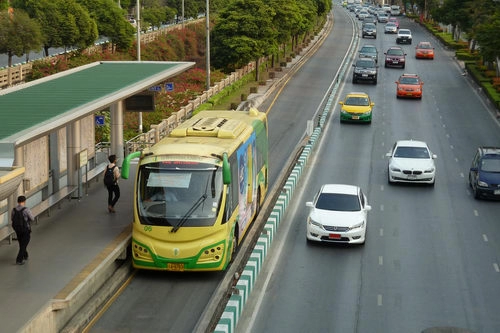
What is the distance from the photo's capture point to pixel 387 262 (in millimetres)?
24453

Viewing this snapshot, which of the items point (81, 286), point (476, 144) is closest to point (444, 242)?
point (81, 286)

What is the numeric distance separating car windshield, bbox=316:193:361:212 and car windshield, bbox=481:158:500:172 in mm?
8366

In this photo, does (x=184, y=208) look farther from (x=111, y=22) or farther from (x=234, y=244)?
(x=111, y=22)

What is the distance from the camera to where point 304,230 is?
2789cm

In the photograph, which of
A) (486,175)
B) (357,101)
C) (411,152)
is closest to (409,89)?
(357,101)

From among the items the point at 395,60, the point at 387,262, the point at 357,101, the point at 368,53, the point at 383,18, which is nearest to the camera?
the point at 387,262

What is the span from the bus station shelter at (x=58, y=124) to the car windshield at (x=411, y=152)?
9139mm

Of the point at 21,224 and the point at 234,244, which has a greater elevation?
the point at 21,224

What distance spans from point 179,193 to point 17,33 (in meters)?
46.2

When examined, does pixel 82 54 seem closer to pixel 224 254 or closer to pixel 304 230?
pixel 304 230

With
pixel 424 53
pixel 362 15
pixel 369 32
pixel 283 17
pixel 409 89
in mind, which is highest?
pixel 283 17

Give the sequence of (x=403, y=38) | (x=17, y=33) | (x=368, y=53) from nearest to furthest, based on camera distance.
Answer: (x=17, y=33) < (x=368, y=53) < (x=403, y=38)

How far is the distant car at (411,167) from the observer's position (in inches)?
1361

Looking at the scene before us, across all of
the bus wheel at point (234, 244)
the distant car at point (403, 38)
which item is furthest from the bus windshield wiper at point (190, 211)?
the distant car at point (403, 38)
